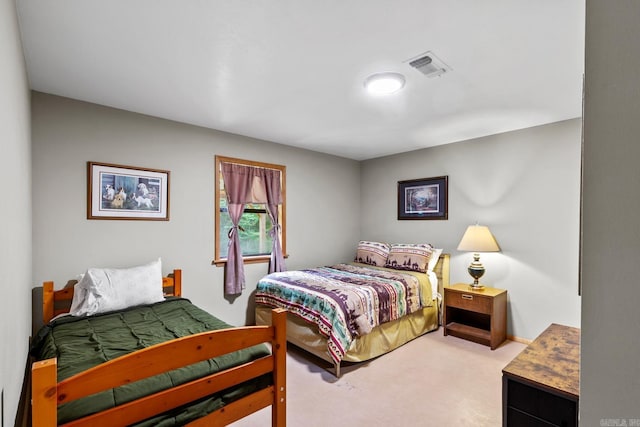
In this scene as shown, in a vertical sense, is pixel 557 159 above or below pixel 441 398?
above

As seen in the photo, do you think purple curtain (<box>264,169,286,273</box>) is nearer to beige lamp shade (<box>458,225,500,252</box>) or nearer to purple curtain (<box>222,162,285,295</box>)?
purple curtain (<box>222,162,285,295</box>)

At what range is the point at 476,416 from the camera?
209 centimetres

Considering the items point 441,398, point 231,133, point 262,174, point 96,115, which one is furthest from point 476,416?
point 96,115

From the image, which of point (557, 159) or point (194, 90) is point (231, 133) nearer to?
point (194, 90)

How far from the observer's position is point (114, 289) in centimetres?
250

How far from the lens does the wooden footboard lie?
1014 millimetres

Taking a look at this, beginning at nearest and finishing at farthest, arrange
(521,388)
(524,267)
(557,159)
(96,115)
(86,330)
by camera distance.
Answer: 1. (521,388)
2. (86,330)
3. (96,115)
4. (557,159)
5. (524,267)

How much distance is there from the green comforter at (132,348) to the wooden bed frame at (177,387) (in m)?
0.06

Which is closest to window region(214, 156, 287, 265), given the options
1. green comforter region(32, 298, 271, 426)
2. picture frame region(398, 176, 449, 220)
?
green comforter region(32, 298, 271, 426)

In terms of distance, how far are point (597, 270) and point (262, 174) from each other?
11.4 ft

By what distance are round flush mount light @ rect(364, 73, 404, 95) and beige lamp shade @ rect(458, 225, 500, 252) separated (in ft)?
6.54

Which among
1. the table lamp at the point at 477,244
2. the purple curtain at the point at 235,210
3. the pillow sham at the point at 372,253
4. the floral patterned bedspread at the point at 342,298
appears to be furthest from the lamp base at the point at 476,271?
the purple curtain at the point at 235,210

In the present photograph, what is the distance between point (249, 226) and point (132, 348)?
2158 millimetres

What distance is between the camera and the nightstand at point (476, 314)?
10.5 feet
